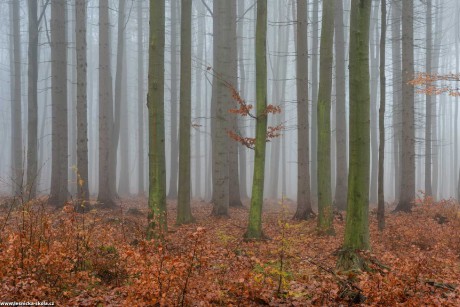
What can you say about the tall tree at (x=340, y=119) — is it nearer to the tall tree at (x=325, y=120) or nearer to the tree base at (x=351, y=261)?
the tall tree at (x=325, y=120)

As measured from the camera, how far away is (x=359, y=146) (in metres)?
7.20

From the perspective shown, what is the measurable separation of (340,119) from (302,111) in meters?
5.54

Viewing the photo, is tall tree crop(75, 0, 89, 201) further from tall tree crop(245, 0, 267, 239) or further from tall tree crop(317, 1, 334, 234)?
tall tree crop(317, 1, 334, 234)

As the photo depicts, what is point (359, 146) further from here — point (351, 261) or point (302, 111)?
point (302, 111)

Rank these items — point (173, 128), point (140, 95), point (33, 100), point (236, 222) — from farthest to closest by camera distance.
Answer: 1. point (140, 95)
2. point (173, 128)
3. point (33, 100)
4. point (236, 222)

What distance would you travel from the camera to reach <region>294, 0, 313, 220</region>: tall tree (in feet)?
45.8

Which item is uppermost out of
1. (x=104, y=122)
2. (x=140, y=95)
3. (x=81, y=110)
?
(x=140, y=95)

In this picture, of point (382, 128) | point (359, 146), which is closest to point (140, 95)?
point (382, 128)

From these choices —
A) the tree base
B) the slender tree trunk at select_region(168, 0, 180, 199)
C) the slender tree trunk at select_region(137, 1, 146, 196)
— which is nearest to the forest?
the tree base

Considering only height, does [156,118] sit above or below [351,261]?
above

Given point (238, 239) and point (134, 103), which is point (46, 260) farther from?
point (134, 103)

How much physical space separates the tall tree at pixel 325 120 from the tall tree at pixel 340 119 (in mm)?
6225

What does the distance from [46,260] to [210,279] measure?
7.62ft

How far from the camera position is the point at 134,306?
481 centimetres
